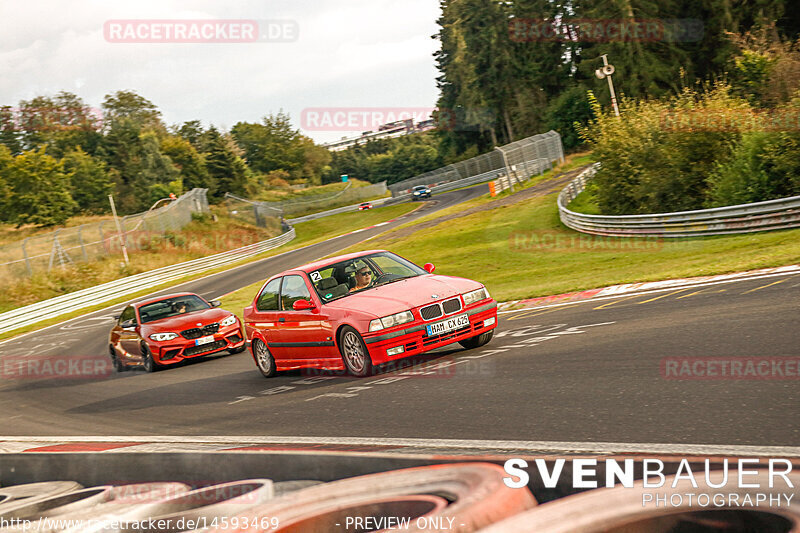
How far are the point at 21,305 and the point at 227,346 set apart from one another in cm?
2859

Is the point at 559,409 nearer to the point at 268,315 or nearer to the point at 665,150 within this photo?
the point at 268,315

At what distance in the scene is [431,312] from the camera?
9.54 m

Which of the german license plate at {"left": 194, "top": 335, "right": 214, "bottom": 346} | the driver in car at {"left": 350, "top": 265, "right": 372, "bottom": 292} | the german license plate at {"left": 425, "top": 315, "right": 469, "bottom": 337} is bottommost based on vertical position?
the german license plate at {"left": 194, "top": 335, "right": 214, "bottom": 346}

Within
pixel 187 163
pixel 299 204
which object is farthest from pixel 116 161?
pixel 299 204

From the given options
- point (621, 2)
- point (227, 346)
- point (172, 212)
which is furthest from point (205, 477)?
point (621, 2)

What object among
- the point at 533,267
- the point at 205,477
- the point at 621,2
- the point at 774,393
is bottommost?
the point at 533,267

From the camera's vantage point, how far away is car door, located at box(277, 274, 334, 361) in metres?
10.3

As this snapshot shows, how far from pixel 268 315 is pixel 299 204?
81691mm

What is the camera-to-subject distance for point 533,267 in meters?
24.8

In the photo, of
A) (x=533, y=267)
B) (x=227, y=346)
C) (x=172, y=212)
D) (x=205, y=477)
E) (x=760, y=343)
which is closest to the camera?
(x=205, y=477)

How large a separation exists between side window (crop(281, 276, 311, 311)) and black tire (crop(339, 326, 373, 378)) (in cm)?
104

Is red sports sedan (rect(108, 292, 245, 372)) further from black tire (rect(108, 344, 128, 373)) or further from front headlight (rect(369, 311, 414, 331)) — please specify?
front headlight (rect(369, 311, 414, 331))

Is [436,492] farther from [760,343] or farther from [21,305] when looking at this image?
[21,305]

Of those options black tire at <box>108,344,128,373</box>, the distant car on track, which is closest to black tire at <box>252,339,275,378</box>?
black tire at <box>108,344,128,373</box>
